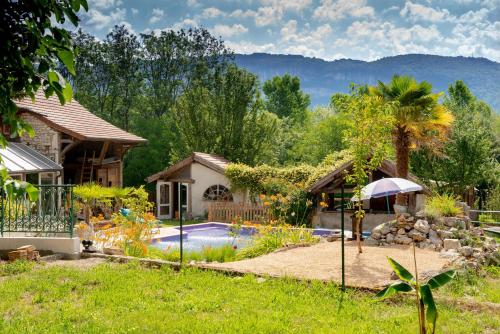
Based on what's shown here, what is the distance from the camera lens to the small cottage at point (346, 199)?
865 inches

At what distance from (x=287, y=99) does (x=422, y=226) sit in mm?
55142

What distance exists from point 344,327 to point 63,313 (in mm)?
3827

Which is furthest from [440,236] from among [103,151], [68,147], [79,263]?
[103,151]

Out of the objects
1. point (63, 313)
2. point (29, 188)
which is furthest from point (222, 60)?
point (29, 188)

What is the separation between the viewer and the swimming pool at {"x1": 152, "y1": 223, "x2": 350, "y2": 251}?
57.4 feet

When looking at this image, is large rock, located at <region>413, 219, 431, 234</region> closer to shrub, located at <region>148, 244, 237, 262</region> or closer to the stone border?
shrub, located at <region>148, 244, 237, 262</region>

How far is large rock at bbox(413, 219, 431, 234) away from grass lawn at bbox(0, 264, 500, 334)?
651 cm

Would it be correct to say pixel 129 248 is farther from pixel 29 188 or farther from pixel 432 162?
pixel 432 162

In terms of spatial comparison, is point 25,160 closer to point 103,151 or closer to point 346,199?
point 103,151

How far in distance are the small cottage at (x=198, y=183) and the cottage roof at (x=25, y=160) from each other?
23.5 feet

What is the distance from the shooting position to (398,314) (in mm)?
7211

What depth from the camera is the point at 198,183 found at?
27.7 m

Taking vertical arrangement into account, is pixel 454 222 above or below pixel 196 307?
above

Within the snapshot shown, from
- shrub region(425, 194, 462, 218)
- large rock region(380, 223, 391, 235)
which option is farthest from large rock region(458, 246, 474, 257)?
large rock region(380, 223, 391, 235)
